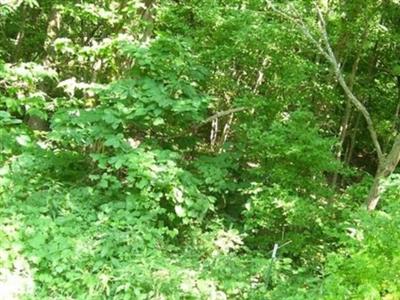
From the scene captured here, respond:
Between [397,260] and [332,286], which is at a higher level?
[397,260]

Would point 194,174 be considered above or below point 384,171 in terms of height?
below

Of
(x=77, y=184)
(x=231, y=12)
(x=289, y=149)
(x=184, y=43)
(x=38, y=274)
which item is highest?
(x=231, y=12)

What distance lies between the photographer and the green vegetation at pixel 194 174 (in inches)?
152

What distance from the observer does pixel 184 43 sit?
487 centimetres

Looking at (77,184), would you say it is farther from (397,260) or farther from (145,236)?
(397,260)

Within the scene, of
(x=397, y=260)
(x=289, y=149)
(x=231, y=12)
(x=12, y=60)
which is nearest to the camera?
(x=397, y=260)

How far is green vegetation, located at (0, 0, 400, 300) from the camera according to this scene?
3871mm

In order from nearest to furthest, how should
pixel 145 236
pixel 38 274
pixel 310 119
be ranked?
pixel 38 274 < pixel 145 236 < pixel 310 119

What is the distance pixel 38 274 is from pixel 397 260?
2.61 metres

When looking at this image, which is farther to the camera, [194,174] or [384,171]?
[194,174]

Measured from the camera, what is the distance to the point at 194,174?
5.26m

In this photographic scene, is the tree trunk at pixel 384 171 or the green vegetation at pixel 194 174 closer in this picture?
the green vegetation at pixel 194 174

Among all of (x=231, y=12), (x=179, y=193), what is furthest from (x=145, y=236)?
(x=231, y=12)

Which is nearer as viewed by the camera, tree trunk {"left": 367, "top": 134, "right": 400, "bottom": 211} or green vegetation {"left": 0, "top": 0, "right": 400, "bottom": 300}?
green vegetation {"left": 0, "top": 0, "right": 400, "bottom": 300}
